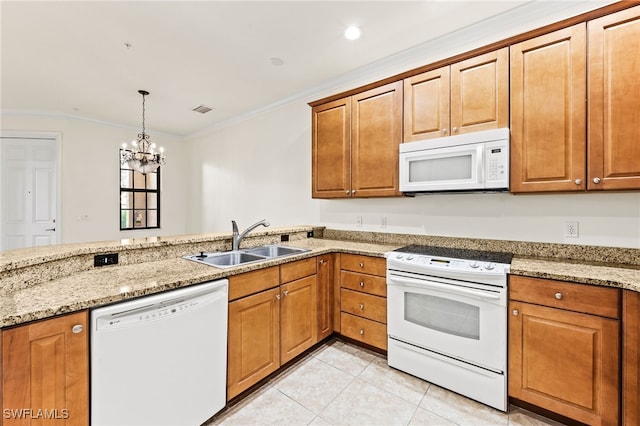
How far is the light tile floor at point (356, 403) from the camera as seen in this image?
1.70m

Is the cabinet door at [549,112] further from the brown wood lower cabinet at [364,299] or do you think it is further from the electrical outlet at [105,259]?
the electrical outlet at [105,259]

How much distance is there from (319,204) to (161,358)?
7.92 ft

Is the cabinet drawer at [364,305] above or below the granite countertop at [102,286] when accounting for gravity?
below

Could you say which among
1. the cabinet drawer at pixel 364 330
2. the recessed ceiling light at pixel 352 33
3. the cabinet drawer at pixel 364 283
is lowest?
the cabinet drawer at pixel 364 330

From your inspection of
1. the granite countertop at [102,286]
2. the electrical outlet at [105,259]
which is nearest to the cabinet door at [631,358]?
the granite countertop at [102,286]

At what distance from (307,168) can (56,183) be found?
4098 mm

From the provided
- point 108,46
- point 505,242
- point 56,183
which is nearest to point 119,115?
point 56,183

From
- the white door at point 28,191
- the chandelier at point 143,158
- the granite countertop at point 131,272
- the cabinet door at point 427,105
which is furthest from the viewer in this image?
the white door at point 28,191

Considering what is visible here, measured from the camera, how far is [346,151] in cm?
283

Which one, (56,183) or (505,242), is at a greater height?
(56,183)

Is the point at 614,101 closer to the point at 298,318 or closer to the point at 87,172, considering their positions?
the point at 298,318

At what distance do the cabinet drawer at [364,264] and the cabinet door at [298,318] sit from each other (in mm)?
334

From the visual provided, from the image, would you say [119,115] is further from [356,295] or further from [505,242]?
[505,242]

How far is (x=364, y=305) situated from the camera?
244 centimetres
